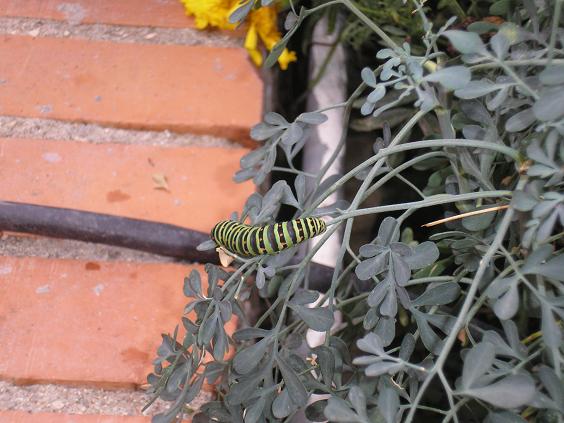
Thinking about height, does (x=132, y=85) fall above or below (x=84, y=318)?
above

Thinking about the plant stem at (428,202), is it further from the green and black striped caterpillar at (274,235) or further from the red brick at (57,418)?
the red brick at (57,418)

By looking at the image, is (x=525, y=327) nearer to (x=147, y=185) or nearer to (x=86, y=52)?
(x=147, y=185)

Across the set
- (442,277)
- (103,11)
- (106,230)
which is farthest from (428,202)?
(103,11)

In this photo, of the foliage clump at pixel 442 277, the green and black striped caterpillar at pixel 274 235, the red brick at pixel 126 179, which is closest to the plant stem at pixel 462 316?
the foliage clump at pixel 442 277

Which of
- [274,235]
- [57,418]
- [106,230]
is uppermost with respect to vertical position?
[274,235]

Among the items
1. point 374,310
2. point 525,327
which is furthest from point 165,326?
point 525,327

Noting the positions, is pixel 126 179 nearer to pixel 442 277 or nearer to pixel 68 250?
pixel 68 250

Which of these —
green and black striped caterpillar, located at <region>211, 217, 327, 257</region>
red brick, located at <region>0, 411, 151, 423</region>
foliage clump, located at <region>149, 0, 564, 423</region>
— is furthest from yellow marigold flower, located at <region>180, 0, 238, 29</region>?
red brick, located at <region>0, 411, 151, 423</region>

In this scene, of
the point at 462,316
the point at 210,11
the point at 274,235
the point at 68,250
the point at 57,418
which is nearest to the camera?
the point at 462,316
